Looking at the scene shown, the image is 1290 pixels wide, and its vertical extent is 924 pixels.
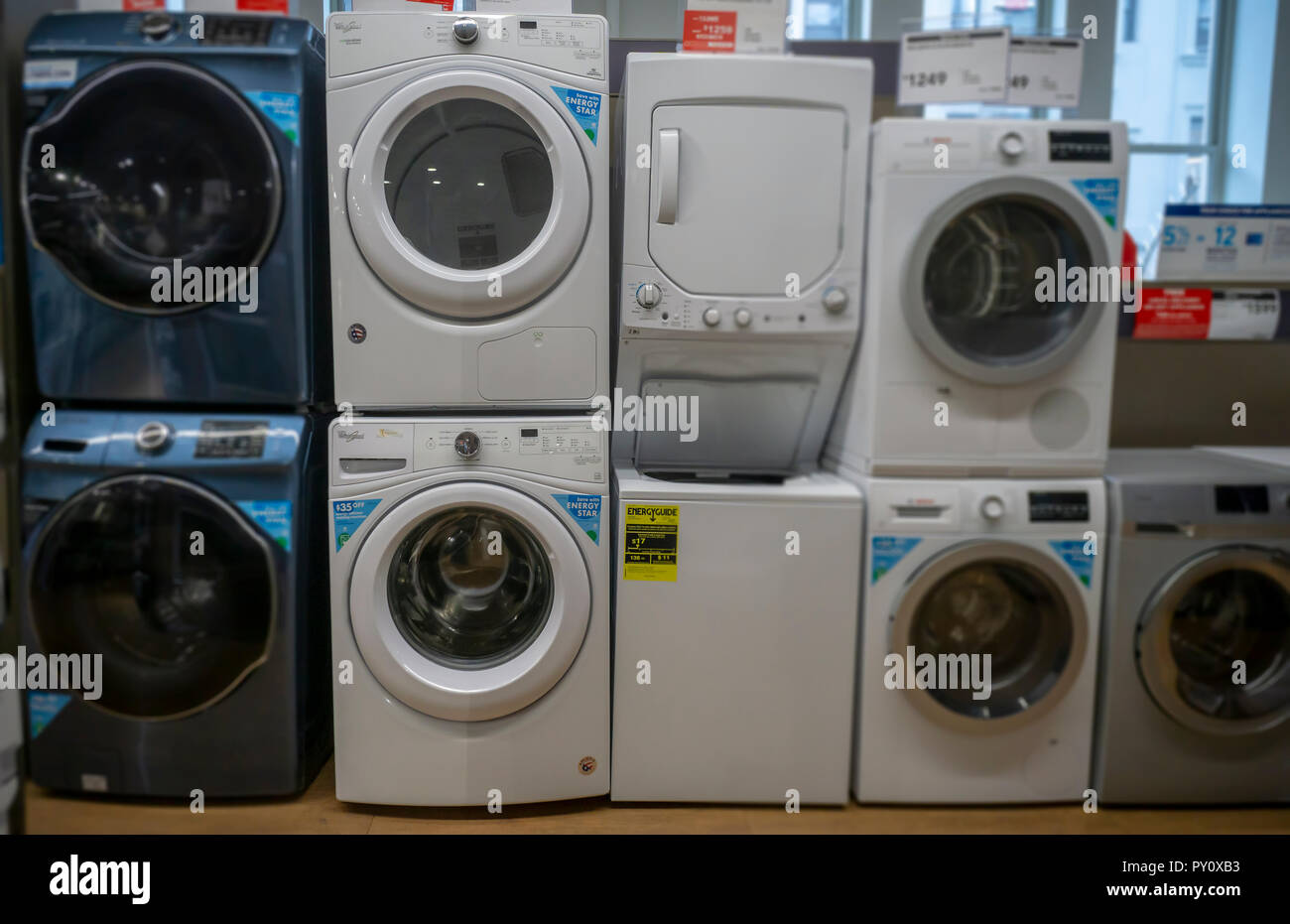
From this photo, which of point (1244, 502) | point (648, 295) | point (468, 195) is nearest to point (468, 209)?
point (468, 195)

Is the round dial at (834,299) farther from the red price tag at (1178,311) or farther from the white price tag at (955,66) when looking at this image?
the red price tag at (1178,311)

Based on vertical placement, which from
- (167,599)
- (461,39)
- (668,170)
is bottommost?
(167,599)

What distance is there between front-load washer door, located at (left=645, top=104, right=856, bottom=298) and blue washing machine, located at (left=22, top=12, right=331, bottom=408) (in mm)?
804

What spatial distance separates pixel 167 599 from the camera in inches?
Answer: 66.4

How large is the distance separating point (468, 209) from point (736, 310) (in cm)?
65

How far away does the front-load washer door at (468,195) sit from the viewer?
1.63 m

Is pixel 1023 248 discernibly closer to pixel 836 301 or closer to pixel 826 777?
pixel 836 301

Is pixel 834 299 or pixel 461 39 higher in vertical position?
pixel 461 39

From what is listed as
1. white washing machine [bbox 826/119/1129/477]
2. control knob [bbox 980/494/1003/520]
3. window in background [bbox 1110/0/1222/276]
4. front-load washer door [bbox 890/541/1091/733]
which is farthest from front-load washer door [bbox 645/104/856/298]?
window in background [bbox 1110/0/1222/276]

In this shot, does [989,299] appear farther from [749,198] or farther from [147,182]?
[147,182]

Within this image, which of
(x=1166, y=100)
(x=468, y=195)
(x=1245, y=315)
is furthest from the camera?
(x=1166, y=100)

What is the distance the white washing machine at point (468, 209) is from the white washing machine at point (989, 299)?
0.64 m
